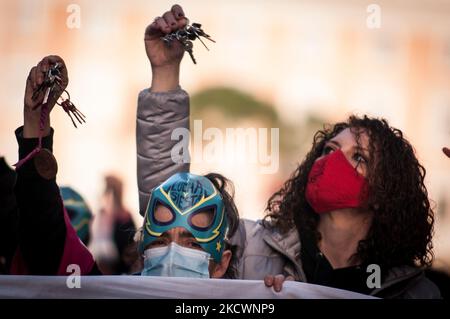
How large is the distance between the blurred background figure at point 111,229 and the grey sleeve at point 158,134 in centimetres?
201

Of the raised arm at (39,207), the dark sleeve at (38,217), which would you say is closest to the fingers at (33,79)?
the raised arm at (39,207)

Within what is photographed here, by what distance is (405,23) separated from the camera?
6.43 m

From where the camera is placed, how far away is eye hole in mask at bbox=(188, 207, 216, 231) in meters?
3.84

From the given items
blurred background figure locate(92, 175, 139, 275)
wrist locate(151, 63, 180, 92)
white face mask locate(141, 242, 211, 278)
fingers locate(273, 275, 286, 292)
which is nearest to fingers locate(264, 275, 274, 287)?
fingers locate(273, 275, 286, 292)

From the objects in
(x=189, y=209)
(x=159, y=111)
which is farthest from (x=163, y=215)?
(x=159, y=111)

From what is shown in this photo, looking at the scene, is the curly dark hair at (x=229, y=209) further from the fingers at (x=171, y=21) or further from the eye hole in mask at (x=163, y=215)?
the fingers at (x=171, y=21)

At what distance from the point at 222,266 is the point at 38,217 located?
700 mm

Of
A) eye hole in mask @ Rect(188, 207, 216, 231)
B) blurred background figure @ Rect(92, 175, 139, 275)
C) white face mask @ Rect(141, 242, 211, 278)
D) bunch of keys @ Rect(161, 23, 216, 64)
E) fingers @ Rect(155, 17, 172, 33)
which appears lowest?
blurred background figure @ Rect(92, 175, 139, 275)

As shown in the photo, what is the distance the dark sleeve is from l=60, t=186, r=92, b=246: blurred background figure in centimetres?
156

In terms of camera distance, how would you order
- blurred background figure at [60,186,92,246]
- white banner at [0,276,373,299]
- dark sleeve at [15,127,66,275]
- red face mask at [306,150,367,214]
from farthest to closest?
blurred background figure at [60,186,92,246] → red face mask at [306,150,367,214] → dark sleeve at [15,127,66,275] → white banner at [0,276,373,299]

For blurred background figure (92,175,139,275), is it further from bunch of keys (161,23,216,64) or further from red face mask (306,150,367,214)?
bunch of keys (161,23,216,64)

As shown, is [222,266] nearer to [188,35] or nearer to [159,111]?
[159,111]

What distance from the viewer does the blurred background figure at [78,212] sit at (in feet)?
17.6
